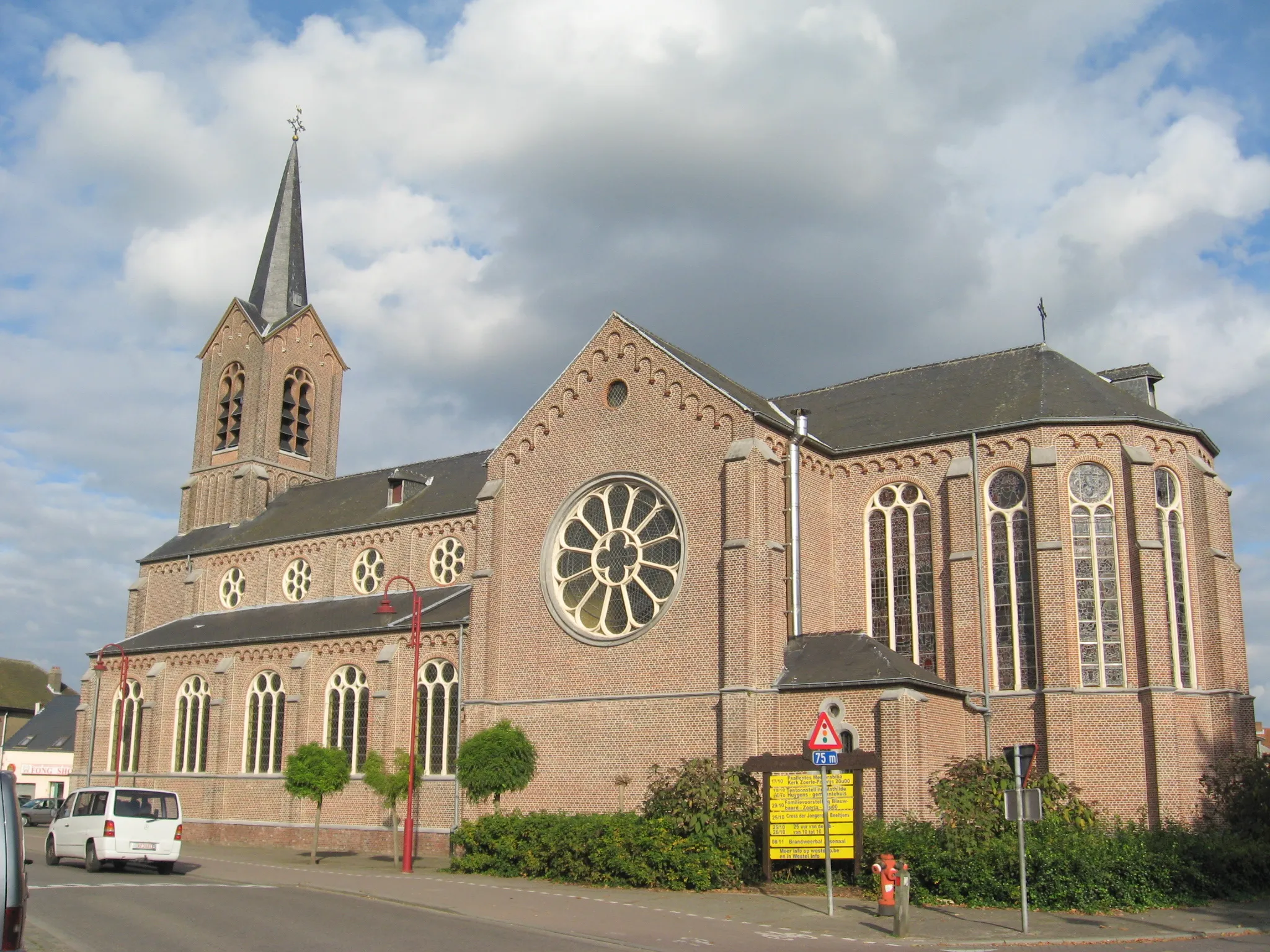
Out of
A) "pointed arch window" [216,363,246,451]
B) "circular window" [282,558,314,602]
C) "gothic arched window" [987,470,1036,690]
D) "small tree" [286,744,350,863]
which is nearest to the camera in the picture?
"gothic arched window" [987,470,1036,690]

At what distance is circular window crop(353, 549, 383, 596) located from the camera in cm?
3975

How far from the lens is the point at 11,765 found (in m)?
64.6

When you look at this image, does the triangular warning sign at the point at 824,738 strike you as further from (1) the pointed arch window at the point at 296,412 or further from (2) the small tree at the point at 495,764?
(1) the pointed arch window at the point at 296,412

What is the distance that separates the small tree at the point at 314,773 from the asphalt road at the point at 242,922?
826 cm

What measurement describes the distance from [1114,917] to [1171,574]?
1119 centimetres

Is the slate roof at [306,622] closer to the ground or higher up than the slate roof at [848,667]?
higher up

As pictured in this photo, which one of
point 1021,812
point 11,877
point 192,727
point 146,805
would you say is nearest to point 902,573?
point 1021,812

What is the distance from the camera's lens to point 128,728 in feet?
137

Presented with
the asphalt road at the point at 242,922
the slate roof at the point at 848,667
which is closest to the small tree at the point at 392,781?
the asphalt road at the point at 242,922

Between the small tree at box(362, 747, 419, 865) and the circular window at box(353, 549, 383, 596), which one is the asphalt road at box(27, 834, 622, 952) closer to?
the small tree at box(362, 747, 419, 865)

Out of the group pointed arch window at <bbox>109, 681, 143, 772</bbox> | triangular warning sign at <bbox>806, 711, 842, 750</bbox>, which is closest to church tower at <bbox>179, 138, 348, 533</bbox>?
pointed arch window at <bbox>109, 681, 143, 772</bbox>

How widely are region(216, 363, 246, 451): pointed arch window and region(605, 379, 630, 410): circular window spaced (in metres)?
24.7

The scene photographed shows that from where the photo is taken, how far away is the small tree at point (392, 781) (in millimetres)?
29328

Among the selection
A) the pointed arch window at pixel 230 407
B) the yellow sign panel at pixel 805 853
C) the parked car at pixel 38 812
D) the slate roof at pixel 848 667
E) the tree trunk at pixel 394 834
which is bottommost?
the parked car at pixel 38 812
